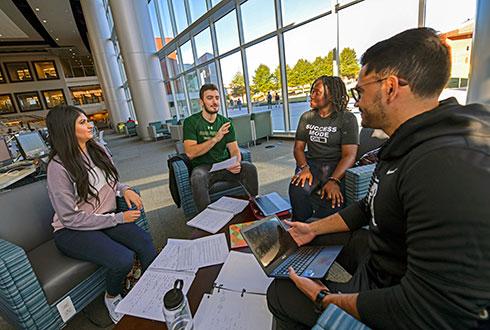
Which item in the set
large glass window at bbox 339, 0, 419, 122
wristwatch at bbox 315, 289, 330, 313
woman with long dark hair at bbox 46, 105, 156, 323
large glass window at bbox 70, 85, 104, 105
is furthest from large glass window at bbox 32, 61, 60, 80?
wristwatch at bbox 315, 289, 330, 313

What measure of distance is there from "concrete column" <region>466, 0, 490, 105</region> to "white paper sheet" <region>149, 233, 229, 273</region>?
2.30 meters

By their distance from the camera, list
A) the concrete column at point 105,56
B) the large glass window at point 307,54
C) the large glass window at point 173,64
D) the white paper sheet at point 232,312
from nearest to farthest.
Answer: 1. the white paper sheet at point 232,312
2. the large glass window at point 307,54
3. the large glass window at point 173,64
4. the concrete column at point 105,56

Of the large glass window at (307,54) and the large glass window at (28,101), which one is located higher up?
the large glass window at (28,101)

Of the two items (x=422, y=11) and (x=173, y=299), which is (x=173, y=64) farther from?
(x=173, y=299)

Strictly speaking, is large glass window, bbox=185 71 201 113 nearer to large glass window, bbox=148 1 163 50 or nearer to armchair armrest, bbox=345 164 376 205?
large glass window, bbox=148 1 163 50

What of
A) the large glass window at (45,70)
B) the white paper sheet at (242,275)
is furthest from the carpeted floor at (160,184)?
the large glass window at (45,70)

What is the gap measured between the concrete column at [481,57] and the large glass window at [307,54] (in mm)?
2178

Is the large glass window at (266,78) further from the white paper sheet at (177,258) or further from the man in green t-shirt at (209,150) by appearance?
the white paper sheet at (177,258)

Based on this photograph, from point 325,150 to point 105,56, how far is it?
13340 millimetres

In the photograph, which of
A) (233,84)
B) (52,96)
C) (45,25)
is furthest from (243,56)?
(52,96)

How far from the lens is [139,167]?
500cm

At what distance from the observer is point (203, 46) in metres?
7.16

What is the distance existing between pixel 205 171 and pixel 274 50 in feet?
13.7

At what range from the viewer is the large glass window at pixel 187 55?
25.5 feet
